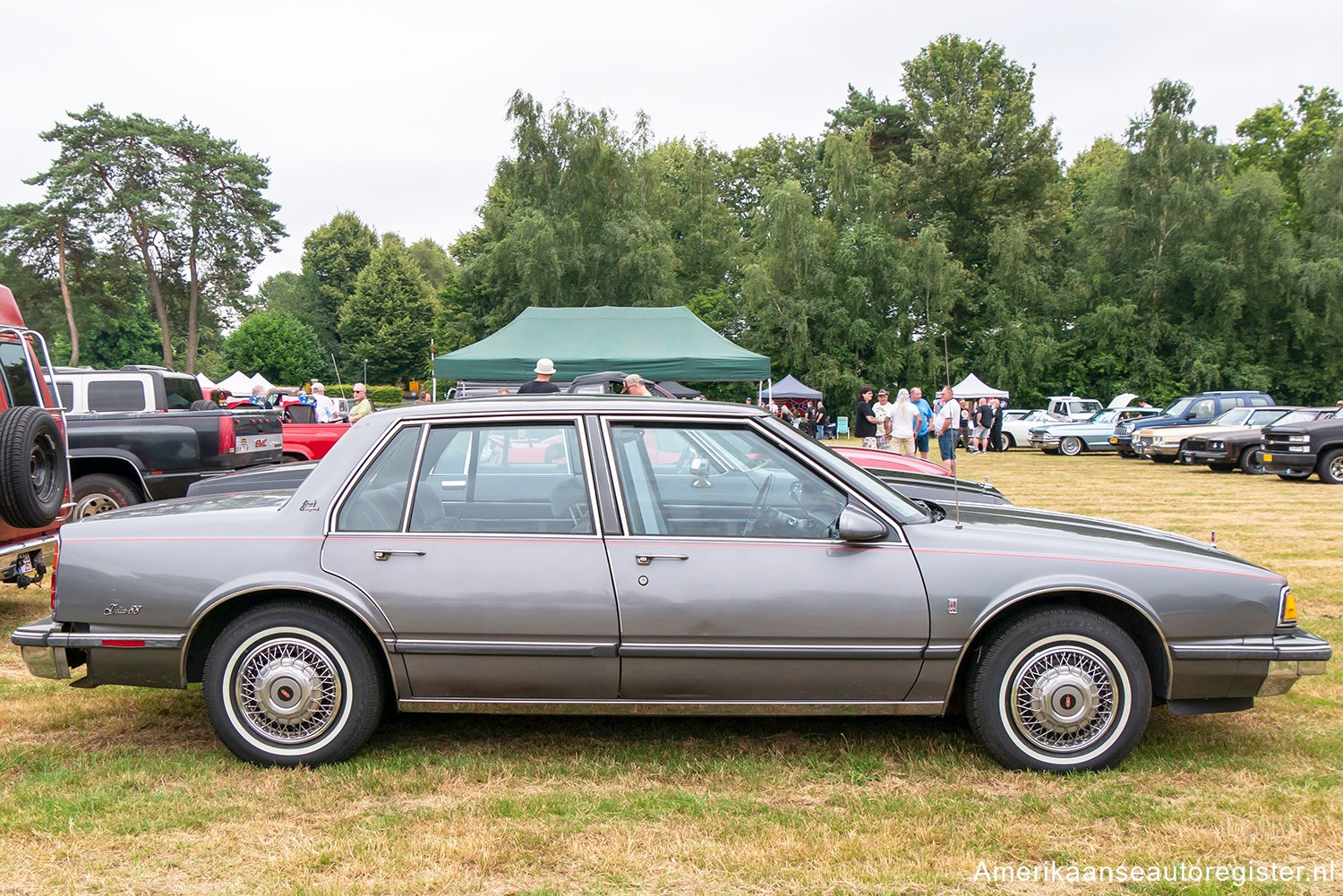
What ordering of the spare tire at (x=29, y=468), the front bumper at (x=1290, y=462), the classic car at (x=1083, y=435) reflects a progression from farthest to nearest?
the classic car at (x=1083, y=435)
the front bumper at (x=1290, y=462)
the spare tire at (x=29, y=468)

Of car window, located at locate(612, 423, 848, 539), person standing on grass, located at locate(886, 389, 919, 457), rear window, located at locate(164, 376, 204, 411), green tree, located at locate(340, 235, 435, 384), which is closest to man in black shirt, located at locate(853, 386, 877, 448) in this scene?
person standing on grass, located at locate(886, 389, 919, 457)

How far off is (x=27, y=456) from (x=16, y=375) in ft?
4.35

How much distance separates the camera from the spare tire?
19.9ft

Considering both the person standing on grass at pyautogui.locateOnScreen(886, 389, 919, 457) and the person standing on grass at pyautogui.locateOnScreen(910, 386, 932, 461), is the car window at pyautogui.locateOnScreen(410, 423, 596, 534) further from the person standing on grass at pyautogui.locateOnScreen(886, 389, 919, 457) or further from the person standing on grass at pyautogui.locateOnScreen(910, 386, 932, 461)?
the person standing on grass at pyautogui.locateOnScreen(910, 386, 932, 461)


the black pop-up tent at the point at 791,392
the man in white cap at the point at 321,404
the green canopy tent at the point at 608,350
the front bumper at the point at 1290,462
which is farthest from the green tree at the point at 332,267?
the front bumper at the point at 1290,462

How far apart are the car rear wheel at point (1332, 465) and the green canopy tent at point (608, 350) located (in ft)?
33.0

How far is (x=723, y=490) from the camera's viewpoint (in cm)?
421

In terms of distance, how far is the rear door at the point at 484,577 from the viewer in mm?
3867

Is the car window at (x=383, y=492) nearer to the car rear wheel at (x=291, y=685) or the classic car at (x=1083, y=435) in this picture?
the car rear wheel at (x=291, y=685)

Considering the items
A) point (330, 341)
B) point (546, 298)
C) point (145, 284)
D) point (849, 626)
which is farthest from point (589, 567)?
point (330, 341)

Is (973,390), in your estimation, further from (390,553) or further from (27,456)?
(390,553)

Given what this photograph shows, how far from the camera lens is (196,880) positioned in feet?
10.1

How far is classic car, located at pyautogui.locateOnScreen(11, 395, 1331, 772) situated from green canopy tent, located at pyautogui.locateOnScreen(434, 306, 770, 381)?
15979mm

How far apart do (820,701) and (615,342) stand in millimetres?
17551
